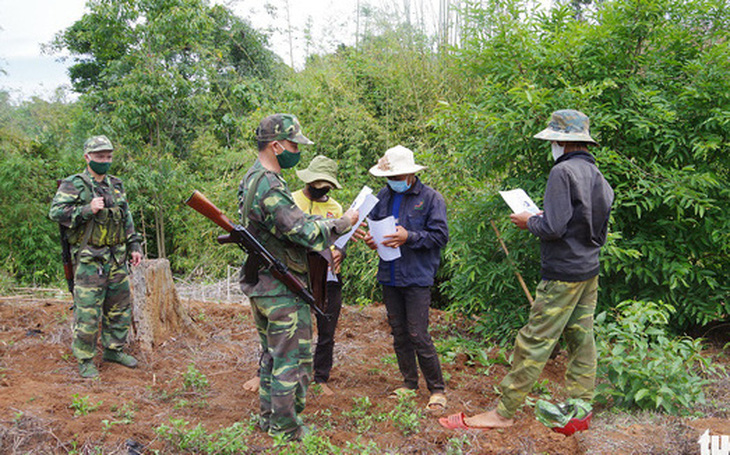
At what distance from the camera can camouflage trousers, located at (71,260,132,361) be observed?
4.64 meters

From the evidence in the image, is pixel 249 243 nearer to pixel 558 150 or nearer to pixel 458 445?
pixel 458 445

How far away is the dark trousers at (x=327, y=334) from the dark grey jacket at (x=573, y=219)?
5.38ft

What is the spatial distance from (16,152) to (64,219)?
806 cm

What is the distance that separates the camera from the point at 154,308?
17.7ft

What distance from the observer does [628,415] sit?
11.6 ft

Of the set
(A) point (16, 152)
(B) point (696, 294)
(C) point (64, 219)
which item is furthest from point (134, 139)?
(B) point (696, 294)

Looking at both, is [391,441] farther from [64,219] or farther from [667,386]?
[64,219]

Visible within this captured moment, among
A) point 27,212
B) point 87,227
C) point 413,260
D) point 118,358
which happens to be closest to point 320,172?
point 413,260

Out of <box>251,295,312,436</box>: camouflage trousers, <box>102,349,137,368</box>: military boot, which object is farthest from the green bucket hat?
<box>102,349,137,368</box>: military boot

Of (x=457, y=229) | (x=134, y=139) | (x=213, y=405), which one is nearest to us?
(x=213, y=405)

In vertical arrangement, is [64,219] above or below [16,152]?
below

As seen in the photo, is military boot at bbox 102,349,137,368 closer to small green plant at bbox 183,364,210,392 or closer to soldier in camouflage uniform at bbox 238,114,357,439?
small green plant at bbox 183,364,210,392

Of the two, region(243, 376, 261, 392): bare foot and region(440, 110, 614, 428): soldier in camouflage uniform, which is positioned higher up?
region(440, 110, 614, 428): soldier in camouflage uniform

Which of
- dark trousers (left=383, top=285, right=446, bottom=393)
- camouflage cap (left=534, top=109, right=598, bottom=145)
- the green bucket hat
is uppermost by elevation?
camouflage cap (left=534, top=109, right=598, bottom=145)
